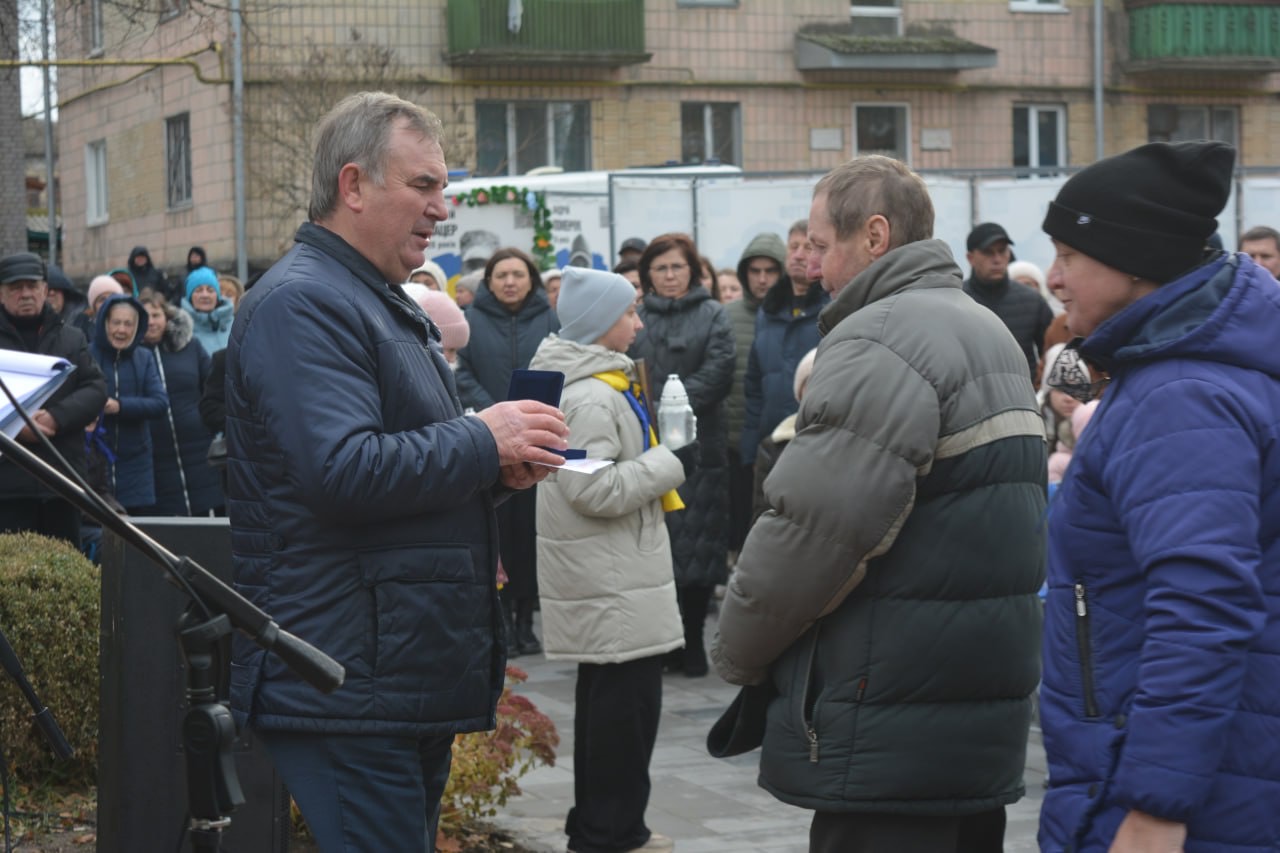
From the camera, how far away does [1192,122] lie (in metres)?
31.9

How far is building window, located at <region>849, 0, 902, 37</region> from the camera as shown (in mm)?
29719

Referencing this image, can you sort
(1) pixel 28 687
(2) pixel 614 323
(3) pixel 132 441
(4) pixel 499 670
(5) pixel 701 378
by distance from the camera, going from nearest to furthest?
(4) pixel 499 670
(1) pixel 28 687
(2) pixel 614 323
(5) pixel 701 378
(3) pixel 132 441

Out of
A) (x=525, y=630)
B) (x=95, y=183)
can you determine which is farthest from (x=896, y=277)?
(x=95, y=183)

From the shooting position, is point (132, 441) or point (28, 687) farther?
point (132, 441)

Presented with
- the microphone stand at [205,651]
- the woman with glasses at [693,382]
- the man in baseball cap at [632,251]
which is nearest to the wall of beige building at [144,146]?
the man in baseball cap at [632,251]

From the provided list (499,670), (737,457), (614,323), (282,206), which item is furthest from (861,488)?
(282,206)

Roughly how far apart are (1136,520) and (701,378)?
7.37 metres

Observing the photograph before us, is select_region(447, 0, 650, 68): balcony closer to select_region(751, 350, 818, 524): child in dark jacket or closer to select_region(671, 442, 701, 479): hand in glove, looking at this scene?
select_region(751, 350, 818, 524): child in dark jacket

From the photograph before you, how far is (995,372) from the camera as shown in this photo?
4.00m

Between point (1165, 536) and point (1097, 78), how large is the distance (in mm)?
28821

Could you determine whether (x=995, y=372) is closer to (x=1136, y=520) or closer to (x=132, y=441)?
(x=1136, y=520)

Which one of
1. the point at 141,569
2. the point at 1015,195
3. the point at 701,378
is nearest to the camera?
the point at 141,569

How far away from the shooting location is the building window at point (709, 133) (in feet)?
94.8

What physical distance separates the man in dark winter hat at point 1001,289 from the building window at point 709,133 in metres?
17.6
